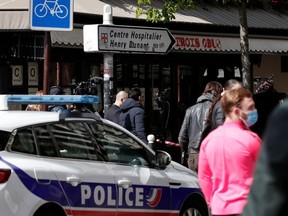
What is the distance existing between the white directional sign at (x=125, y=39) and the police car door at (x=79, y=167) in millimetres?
2600

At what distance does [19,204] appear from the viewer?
6109 millimetres

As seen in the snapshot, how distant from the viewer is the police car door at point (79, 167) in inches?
260

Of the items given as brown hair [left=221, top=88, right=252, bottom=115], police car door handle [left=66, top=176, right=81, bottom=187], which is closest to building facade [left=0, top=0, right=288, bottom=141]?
police car door handle [left=66, top=176, right=81, bottom=187]

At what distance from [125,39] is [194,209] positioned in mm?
2786

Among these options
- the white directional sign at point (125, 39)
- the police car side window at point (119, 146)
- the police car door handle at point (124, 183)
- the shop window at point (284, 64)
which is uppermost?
the white directional sign at point (125, 39)

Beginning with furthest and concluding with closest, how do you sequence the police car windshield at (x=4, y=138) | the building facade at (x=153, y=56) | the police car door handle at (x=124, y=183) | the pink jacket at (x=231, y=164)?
the building facade at (x=153, y=56) < the police car door handle at (x=124, y=183) < the police car windshield at (x=4, y=138) < the pink jacket at (x=231, y=164)

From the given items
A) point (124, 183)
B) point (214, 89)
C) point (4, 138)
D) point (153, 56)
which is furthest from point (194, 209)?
point (153, 56)

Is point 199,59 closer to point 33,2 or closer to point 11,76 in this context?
point 11,76

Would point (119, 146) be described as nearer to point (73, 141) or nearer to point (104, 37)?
point (73, 141)

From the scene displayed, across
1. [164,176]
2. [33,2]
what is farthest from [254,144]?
[33,2]

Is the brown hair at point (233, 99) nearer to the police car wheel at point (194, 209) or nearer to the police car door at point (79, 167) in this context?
the police car door at point (79, 167)

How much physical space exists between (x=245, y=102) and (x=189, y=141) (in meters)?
4.61

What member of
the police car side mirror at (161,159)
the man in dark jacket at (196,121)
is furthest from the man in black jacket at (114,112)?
the police car side mirror at (161,159)

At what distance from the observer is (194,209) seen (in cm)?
807
